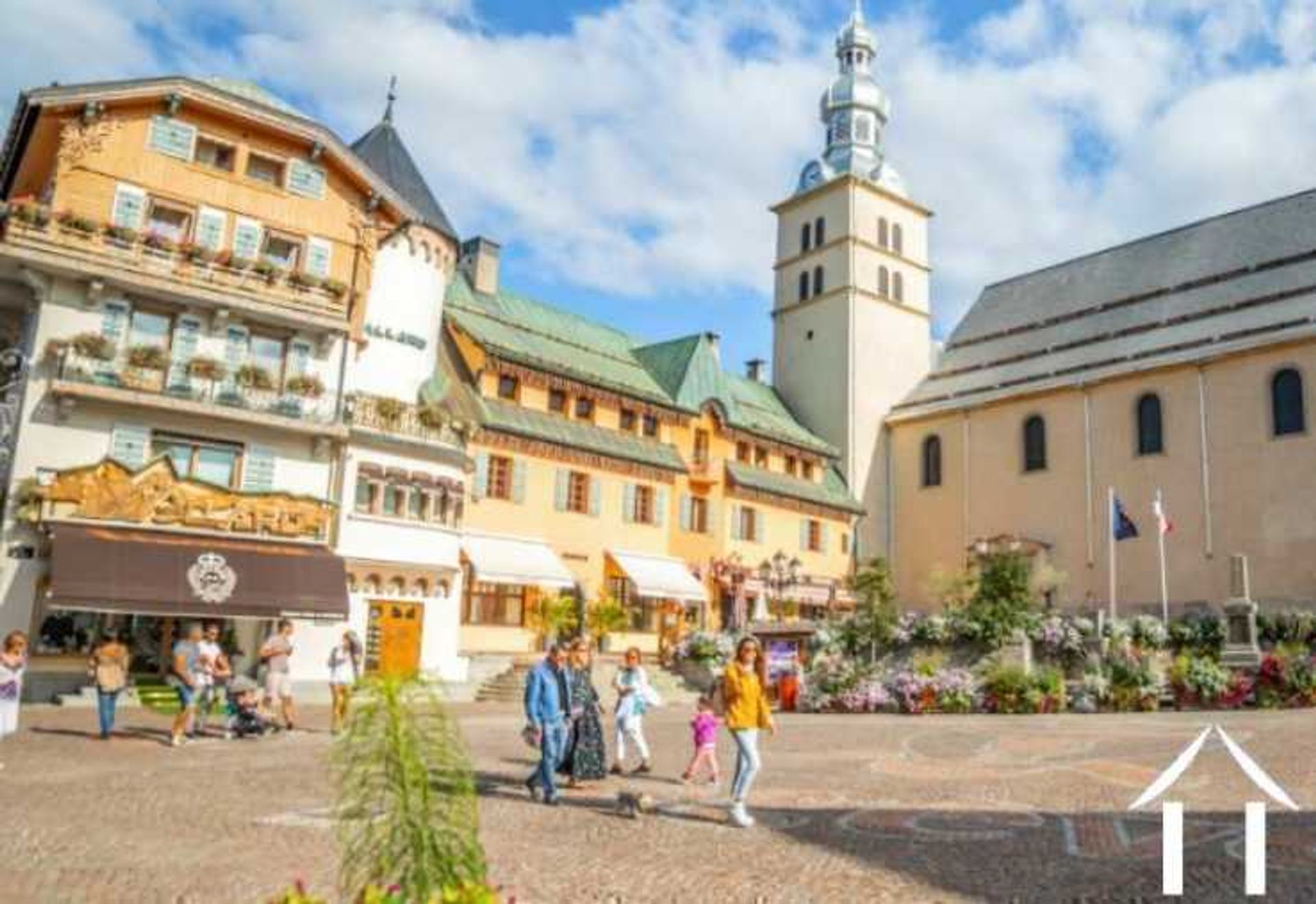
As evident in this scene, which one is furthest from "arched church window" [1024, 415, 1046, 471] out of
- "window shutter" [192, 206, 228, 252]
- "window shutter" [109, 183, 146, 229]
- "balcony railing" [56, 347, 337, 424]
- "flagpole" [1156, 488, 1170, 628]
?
"window shutter" [109, 183, 146, 229]

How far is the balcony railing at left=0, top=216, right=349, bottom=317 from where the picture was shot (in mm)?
23844

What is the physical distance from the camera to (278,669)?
61.2ft

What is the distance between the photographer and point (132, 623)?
2489 cm

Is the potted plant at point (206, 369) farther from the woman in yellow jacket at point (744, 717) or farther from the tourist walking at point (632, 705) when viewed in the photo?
the woman in yellow jacket at point (744, 717)

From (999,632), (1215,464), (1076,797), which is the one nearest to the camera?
(1076,797)

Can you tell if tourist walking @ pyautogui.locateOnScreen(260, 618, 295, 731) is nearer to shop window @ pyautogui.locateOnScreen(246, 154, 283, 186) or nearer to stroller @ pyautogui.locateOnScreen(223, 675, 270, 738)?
stroller @ pyautogui.locateOnScreen(223, 675, 270, 738)

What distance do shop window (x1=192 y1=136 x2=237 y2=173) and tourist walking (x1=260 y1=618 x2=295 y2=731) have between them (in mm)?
14542

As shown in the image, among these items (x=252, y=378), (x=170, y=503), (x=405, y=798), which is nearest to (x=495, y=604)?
(x=252, y=378)

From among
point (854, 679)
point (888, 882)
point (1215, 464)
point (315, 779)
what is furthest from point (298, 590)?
point (1215, 464)

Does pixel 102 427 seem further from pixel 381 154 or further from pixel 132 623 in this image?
pixel 381 154

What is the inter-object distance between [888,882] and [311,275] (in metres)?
23.9

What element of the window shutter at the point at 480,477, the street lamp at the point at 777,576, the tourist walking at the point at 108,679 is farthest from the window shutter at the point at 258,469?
the street lamp at the point at 777,576

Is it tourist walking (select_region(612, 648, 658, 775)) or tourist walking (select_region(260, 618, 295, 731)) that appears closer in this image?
tourist walking (select_region(612, 648, 658, 775))

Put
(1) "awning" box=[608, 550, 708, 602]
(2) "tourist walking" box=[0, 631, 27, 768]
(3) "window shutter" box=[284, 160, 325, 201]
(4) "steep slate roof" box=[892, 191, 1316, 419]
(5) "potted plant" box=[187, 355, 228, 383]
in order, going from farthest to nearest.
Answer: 1. (4) "steep slate roof" box=[892, 191, 1316, 419]
2. (1) "awning" box=[608, 550, 708, 602]
3. (3) "window shutter" box=[284, 160, 325, 201]
4. (5) "potted plant" box=[187, 355, 228, 383]
5. (2) "tourist walking" box=[0, 631, 27, 768]
